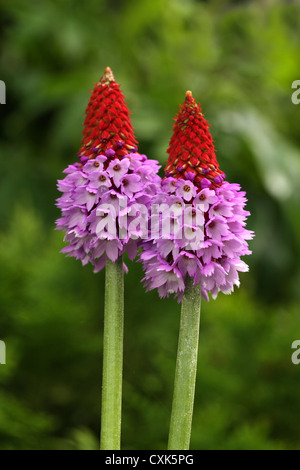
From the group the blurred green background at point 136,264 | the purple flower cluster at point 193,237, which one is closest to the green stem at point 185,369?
the purple flower cluster at point 193,237

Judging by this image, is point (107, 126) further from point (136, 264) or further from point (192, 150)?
point (136, 264)

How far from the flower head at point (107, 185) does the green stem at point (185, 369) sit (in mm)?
37

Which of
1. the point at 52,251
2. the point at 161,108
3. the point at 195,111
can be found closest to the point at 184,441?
the point at 195,111

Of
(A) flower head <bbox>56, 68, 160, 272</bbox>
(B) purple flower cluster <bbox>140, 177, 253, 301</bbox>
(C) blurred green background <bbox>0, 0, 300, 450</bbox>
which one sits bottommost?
(B) purple flower cluster <bbox>140, 177, 253, 301</bbox>

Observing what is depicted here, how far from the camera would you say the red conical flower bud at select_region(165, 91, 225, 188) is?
0.99ft

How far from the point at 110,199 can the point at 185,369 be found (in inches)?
3.4

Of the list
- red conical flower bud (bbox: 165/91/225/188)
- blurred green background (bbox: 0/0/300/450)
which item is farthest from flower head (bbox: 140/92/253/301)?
blurred green background (bbox: 0/0/300/450)

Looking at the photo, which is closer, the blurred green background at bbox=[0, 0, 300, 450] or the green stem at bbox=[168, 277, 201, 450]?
the green stem at bbox=[168, 277, 201, 450]

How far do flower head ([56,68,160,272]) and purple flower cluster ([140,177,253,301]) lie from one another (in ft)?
0.04

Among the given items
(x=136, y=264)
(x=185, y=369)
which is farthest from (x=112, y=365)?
(x=136, y=264)

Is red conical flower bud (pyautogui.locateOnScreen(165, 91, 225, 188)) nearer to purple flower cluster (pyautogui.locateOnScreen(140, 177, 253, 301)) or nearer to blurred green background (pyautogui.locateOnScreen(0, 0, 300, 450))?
purple flower cluster (pyautogui.locateOnScreen(140, 177, 253, 301))

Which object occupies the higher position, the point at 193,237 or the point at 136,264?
the point at 136,264

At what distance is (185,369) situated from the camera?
30cm
